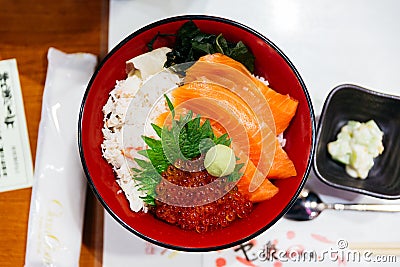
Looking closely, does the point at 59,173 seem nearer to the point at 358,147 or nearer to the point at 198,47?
the point at 198,47

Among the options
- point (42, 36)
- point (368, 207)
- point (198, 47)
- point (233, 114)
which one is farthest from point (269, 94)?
point (42, 36)

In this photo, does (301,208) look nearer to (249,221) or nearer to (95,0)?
(249,221)

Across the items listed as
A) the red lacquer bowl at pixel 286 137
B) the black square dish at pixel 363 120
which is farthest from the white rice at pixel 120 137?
the black square dish at pixel 363 120

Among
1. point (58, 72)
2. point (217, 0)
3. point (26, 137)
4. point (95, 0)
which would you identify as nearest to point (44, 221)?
point (26, 137)

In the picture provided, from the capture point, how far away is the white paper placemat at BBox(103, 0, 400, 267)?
1544 mm

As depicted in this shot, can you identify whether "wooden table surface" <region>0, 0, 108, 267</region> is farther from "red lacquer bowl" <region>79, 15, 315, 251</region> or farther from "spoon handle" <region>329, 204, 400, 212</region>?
"spoon handle" <region>329, 204, 400, 212</region>

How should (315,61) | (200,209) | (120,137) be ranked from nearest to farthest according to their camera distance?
(200,209), (120,137), (315,61)

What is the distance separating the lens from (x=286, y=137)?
56.6 inches

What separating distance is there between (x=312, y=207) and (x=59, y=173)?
75 centimetres

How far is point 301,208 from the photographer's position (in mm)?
1535

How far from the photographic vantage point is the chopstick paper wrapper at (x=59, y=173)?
5.02 feet

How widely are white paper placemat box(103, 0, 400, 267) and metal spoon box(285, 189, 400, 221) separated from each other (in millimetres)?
25

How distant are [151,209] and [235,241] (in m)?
0.24

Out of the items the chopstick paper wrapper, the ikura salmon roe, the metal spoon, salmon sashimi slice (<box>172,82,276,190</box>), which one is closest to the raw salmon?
salmon sashimi slice (<box>172,82,276,190</box>)
